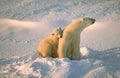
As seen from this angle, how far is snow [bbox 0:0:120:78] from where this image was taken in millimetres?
5926

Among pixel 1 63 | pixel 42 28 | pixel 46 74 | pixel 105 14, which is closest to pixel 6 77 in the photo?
pixel 46 74

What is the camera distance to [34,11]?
44.3 feet

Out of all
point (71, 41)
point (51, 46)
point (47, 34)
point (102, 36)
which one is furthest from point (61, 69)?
point (47, 34)

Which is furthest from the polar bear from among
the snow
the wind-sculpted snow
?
the wind-sculpted snow

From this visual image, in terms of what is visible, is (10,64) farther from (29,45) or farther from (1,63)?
(29,45)

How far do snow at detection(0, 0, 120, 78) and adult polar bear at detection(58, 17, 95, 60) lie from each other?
523 millimetres

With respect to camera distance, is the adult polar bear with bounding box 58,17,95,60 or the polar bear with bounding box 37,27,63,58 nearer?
the adult polar bear with bounding box 58,17,95,60

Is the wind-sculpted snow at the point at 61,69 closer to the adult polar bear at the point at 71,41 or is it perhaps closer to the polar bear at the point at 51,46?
the adult polar bear at the point at 71,41

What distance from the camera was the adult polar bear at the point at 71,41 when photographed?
6773mm

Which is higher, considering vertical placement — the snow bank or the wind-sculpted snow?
the snow bank

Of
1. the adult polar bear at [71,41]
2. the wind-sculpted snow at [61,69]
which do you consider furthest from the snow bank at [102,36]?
the wind-sculpted snow at [61,69]

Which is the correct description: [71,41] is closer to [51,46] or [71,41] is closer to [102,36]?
[51,46]

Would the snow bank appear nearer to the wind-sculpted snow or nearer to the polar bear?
the polar bear

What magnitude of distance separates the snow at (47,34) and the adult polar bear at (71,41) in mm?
523
